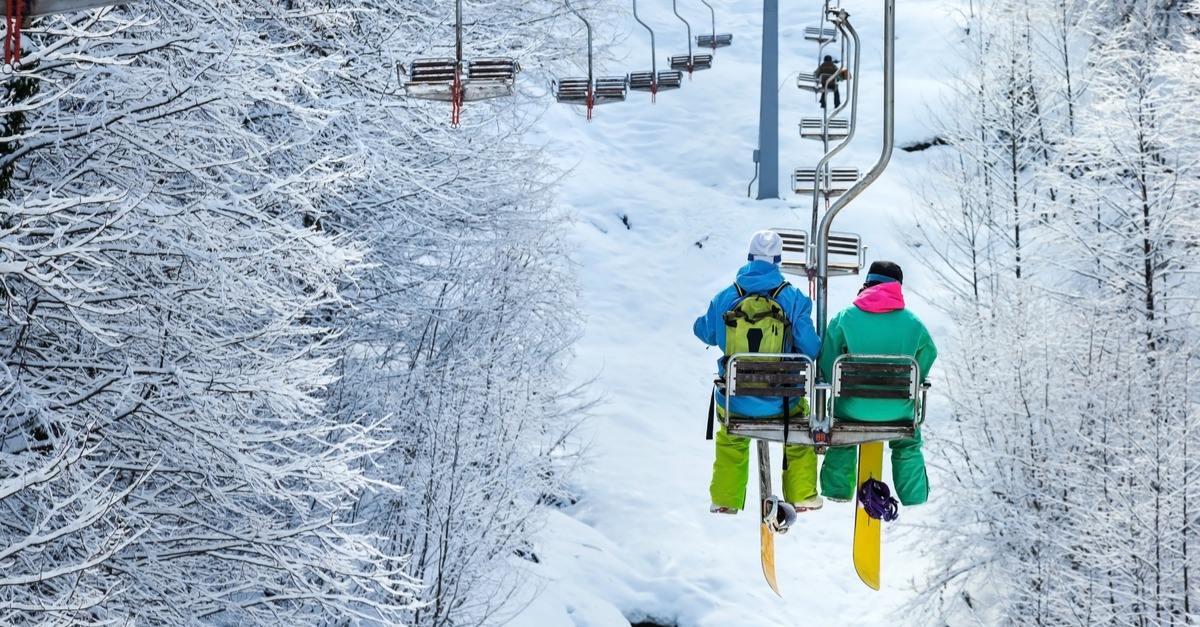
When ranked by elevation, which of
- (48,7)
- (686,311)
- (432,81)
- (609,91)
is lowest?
(686,311)

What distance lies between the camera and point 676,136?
33.8 metres

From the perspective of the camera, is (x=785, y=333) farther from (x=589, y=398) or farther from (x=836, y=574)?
(x=589, y=398)

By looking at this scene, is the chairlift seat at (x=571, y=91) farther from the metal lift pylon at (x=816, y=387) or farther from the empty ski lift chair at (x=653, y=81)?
the metal lift pylon at (x=816, y=387)

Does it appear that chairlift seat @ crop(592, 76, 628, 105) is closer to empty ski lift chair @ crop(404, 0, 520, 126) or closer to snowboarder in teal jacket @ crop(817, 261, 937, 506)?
empty ski lift chair @ crop(404, 0, 520, 126)

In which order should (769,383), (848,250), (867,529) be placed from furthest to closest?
(848,250) < (867,529) < (769,383)

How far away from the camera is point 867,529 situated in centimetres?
866

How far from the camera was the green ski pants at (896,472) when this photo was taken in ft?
25.4

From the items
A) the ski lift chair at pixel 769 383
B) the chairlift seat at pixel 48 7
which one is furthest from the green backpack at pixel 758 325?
the chairlift seat at pixel 48 7

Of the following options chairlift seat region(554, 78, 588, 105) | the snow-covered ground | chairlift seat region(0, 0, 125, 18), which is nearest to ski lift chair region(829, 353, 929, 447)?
chairlift seat region(0, 0, 125, 18)

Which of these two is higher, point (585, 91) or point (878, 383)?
point (878, 383)

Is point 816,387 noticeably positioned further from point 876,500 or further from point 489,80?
point 489,80

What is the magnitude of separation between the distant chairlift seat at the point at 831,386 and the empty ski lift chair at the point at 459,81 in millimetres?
4355

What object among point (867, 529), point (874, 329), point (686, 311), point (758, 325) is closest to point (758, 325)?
point (758, 325)

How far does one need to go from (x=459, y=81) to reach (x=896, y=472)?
4764 millimetres
